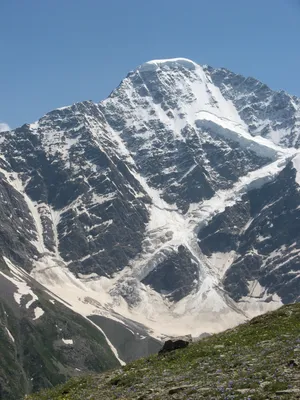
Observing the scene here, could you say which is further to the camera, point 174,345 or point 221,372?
point 174,345

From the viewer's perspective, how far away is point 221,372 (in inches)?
1287

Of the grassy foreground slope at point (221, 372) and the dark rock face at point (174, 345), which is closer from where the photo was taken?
the grassy foreground slope at point (221, 372)

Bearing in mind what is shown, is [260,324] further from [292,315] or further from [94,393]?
[94,393]

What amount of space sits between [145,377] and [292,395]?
12.1m

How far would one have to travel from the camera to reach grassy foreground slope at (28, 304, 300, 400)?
2822cm

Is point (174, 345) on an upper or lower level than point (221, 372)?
upper

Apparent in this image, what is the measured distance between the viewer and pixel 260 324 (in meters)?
45.2

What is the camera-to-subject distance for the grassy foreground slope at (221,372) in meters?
28.2

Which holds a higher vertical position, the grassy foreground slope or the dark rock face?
the dark rock face

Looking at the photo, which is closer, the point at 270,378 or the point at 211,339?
the point at 270,378

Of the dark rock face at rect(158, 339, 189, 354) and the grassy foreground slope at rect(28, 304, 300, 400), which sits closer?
the grassy foreground slope at rect(28, 304, 300, 400)

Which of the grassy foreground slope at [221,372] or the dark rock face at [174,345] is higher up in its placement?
the dark rock face at [174,345]

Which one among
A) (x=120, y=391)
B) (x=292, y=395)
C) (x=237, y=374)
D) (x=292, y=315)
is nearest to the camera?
(x=292, y=395)

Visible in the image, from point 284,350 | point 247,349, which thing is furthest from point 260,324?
point 284,350
